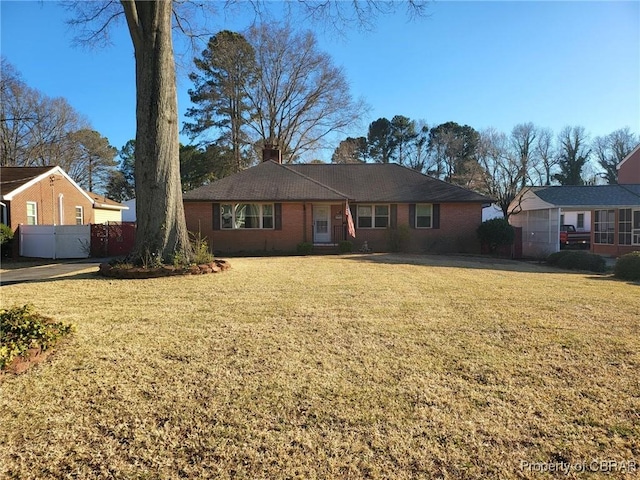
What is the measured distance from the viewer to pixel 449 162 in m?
47.3

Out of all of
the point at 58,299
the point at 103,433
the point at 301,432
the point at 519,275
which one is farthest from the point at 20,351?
the point at 519,275

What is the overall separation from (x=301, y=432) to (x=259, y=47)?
116 ft

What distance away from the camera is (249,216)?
1914 cm

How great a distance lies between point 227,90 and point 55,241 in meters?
20.7

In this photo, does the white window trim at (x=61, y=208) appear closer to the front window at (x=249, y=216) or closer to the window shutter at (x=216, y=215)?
the window shutter at (x=216, y=215)

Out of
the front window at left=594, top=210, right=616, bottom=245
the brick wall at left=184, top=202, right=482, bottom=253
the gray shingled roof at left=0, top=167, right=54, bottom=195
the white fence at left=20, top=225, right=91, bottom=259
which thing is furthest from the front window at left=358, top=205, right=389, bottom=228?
the gray shingled roof at left=0, top=167, right=54, bottom=195

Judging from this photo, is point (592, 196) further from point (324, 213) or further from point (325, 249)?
point (325, 249)

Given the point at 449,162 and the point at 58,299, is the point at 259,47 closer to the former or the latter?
the point at 449,162

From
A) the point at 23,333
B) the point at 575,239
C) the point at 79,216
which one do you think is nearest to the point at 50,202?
the point at 79,216

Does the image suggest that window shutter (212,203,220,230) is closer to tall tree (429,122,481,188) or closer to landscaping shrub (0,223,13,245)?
landscaping shrub (0,223,13,245)

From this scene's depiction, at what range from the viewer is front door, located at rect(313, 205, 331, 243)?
65.2ft

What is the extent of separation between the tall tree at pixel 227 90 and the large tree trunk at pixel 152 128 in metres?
24.9

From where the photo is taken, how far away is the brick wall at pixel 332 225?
18891 mm

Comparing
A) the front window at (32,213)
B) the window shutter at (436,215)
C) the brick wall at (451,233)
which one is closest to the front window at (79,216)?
the front window at (32,213)
